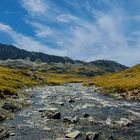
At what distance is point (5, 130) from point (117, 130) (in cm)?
1347

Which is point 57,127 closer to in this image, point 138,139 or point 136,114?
point 138,139

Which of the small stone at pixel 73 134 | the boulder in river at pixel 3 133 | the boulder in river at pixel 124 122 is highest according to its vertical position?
the boulder in river at pixel 124 122

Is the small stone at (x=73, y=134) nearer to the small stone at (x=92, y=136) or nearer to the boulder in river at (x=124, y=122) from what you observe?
the small stone at (x=92, y=136)

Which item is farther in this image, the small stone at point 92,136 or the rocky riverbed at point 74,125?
the rocky riverbed at point 74,125

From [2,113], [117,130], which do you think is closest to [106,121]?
[117,130]

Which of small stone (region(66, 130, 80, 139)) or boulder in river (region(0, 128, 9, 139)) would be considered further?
small stone (region(66, 130, 80, 139))

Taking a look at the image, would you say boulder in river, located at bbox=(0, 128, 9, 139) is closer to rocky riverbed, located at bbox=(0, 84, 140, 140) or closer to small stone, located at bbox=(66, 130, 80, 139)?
rocky riverbed, located at bbox=(0, 84, 140, 140)

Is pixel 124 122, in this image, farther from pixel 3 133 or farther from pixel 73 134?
pixel 3 133

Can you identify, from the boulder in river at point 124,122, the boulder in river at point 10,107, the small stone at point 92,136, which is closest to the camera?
the small stone at point 92,136

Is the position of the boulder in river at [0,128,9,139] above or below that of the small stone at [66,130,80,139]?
below

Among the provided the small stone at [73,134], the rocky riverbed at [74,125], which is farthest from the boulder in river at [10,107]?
the small stone at [73,134]

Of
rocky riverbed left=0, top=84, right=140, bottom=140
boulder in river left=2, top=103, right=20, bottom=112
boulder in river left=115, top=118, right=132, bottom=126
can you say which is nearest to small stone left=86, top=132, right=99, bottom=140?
rocky riverbed left=0, top=84, right=140, bottom=140

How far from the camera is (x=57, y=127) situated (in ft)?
124

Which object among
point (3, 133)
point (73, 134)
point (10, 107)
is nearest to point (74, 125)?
point (73, 134)
